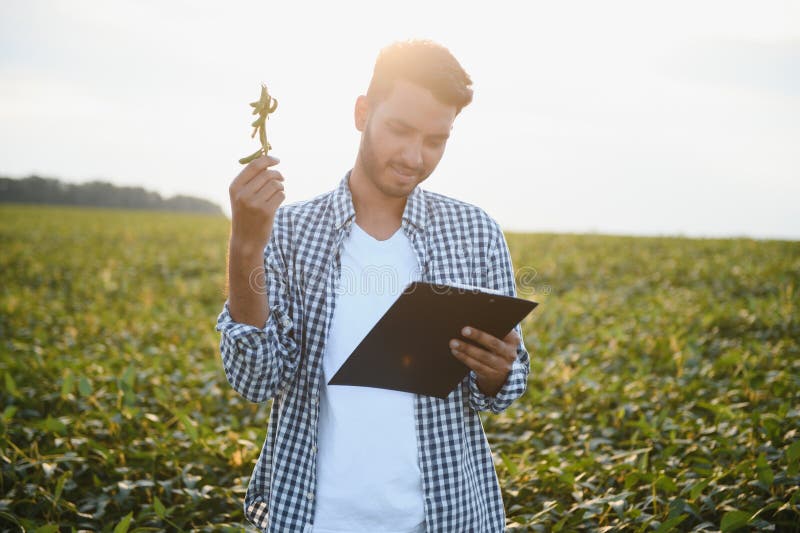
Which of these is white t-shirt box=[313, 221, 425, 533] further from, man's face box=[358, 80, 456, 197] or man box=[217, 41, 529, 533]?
man's face box=[358, 80, 456, 197]

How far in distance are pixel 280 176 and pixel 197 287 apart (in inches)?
357

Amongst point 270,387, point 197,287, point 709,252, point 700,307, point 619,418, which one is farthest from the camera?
point 709,252

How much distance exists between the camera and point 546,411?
450 cm

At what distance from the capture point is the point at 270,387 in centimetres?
177

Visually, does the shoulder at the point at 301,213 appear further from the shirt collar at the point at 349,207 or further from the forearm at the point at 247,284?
the forearm at the point at 247,284

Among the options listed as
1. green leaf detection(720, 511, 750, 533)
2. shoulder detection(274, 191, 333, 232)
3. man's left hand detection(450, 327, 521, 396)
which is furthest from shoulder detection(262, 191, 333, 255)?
green leaf detection(720, 511, 750, 533)

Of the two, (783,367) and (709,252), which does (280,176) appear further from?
(709,252)

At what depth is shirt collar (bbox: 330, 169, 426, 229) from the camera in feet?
6.54

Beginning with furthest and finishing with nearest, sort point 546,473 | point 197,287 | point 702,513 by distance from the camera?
point 197,287 → point 546,473 → point 702,513

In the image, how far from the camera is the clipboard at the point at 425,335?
1543 millimetres

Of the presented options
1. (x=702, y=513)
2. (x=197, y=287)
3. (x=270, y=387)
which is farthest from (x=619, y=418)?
→ (x=197, y=287)

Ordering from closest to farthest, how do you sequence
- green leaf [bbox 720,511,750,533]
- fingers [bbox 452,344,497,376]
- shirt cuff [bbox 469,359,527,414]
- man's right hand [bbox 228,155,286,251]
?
1. man's right hand [bbox 228,155,286,251]
2. fingers [bbox 452,344,497,376]
3. shirt cuff [bbox 469,359,527,414]
4. green leaf [bbox 720,511,750,533]

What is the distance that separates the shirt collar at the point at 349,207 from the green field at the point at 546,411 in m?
1.18

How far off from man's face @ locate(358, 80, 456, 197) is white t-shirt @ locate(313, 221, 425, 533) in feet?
1.01
